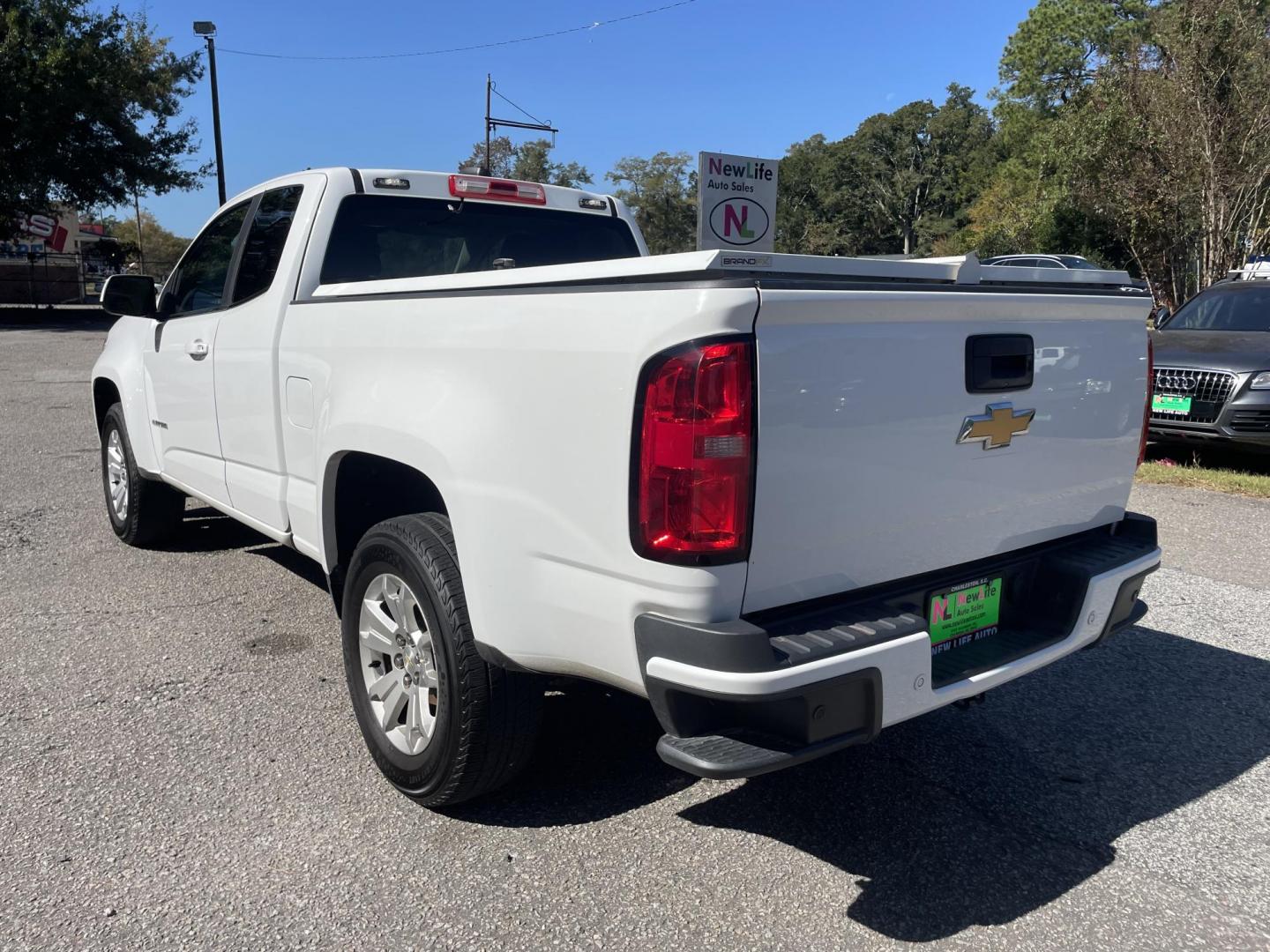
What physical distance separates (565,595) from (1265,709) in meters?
3.09

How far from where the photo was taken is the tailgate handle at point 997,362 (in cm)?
263

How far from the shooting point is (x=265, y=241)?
4.32 metres

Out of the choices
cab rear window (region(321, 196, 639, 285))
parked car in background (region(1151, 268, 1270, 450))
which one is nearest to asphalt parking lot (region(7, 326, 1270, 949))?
cab rear window (region(321, 196, 639, 285))

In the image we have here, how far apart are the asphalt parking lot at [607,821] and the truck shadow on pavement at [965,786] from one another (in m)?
0.01

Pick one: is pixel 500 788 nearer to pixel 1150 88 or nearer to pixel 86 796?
pixel 86 796

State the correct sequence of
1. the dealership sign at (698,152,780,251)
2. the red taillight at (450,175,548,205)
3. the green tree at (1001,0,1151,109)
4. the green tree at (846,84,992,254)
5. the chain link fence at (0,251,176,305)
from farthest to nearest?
the green tree at (846,84,992,254) → the green tree at (1001,0,1151,109) → the chain link fence at (0,251,176,305) → the dealership sign at (698,152,780,251) → the red taillight at (450,175,548,205)

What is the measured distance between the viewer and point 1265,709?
3902 millimetres

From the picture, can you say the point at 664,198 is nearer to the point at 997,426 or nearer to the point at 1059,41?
the point at 1059,41

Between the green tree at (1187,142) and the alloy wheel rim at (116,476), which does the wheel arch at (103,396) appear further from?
the green tree at (1187,142)

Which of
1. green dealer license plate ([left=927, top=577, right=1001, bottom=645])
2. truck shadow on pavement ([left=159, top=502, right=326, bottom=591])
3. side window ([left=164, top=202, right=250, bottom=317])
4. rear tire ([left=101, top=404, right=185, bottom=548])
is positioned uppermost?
side window ([left=164, top=202, right=250, bottom=317])

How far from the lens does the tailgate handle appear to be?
263 cm

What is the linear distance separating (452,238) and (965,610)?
2.79m

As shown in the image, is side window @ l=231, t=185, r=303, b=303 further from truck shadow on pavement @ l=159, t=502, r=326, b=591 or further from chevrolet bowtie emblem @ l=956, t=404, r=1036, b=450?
chevrolet bowtie emblem @ l=956, t=404, r=1036, b=450

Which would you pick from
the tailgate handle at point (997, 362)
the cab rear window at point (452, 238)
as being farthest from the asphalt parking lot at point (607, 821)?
the cab rear window at point (452, 238)
